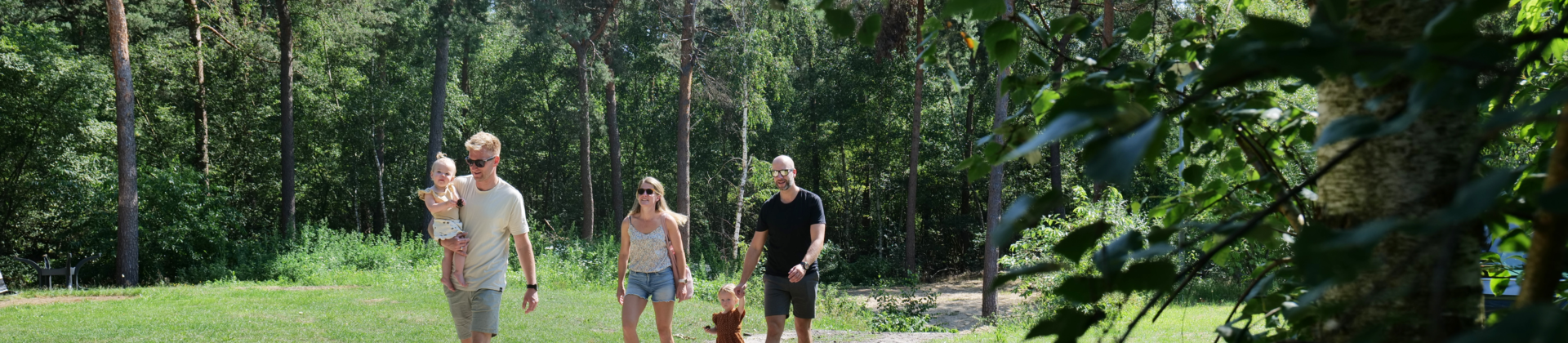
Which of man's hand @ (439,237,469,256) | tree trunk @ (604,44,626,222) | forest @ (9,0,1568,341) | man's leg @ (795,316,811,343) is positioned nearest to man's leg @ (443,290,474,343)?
man's hand @ (439,237,469,256)

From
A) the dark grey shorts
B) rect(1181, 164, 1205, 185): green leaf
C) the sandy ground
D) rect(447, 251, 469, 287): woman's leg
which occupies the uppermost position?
rect(1181, 164, 1205, 185): green leaf

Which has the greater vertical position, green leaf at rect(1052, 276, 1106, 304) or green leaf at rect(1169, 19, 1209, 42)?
green leaf at rect(1169, 19, 1209, 42)

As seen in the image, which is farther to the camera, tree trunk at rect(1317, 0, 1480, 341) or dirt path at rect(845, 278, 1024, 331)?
dirt path at rect(845, 278, 1024, 331)

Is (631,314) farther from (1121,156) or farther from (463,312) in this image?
(1121,156)

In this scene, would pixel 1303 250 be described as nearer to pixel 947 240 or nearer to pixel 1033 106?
pixel 1033 106

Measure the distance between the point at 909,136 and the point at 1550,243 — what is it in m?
27.8

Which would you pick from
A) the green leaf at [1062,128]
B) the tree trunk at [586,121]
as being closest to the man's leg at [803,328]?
the green leaf at [1062,128]

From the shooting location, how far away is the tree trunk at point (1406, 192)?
84 centimetres

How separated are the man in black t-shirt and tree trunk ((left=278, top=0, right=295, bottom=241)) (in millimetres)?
16691

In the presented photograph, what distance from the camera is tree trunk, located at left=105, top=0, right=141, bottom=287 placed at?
13.6 metres

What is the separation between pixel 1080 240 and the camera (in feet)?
2.52

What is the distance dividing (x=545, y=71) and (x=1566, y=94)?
109 feet

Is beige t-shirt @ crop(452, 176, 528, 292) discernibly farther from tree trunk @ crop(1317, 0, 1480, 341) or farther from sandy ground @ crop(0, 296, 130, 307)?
sandy ground @ crop(0, 296, 130, 307)

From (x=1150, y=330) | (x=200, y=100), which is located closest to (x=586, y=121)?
(x=200, y=100)
